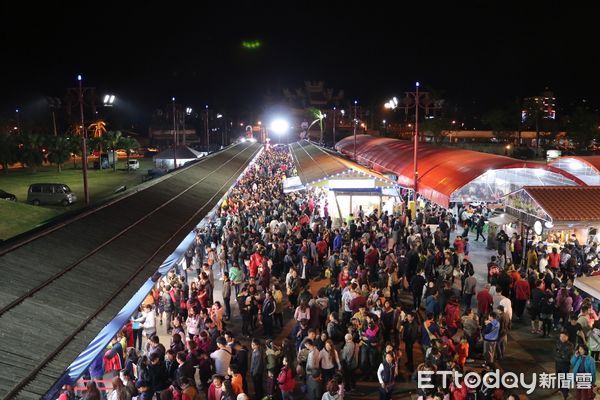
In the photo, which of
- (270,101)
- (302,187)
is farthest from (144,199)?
(270,101)

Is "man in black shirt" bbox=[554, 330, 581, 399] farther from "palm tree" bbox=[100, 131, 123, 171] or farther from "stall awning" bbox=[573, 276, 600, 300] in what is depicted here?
"palm tree" bbox=[100, 131, 123, 171]

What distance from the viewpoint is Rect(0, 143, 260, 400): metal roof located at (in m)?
5.28

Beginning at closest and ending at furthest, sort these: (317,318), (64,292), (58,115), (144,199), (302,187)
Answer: (64,292) → (317,318) → (144,199) → (302,187) → (58,115)

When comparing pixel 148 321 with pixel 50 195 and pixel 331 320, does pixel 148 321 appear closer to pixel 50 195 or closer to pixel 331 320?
pixel 331 320

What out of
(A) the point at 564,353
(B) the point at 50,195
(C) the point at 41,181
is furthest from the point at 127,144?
(A) the point at 564,353

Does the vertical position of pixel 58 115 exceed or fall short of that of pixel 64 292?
it exceeds it

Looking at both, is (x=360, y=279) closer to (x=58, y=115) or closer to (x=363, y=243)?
(x=363, y=243)

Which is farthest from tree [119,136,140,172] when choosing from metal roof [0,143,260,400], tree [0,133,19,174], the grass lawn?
metal roof [0,143,260,400]

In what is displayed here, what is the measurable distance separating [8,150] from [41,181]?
7.73 m

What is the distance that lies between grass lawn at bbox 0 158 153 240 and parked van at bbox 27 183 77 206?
0.54 meters

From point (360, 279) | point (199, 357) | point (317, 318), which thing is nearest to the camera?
point (199, 357)

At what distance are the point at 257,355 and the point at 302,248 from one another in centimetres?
718

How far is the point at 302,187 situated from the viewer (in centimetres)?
2438

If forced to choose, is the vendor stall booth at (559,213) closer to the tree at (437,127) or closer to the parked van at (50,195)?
the parked van at (50,195)
